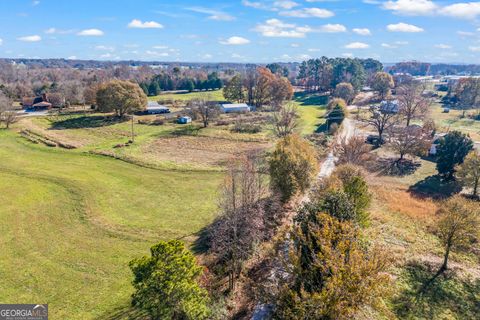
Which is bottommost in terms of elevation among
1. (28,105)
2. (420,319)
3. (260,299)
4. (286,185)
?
(420,319)

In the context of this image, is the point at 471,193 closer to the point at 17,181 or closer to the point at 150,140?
the point at 150,140

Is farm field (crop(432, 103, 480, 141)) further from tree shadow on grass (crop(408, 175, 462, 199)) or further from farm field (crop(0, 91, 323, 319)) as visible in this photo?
farm field (crop(0, 91, 323, 319))

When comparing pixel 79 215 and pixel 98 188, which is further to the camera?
pixel 98 188

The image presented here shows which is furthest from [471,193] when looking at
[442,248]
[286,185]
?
[286,185]

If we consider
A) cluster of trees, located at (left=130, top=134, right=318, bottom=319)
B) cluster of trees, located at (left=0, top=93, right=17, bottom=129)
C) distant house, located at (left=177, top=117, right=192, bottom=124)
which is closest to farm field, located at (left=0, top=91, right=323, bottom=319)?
cluster of trees, located at (left=0, top=93, right=17, bottom=129)

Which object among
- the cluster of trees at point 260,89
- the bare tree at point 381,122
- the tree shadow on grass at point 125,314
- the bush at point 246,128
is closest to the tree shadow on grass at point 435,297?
the tree shadow on grass at point 125,314

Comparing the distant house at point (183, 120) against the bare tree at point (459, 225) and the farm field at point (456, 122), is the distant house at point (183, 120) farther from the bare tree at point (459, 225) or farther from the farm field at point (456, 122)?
the bare tree at point (459, 225)

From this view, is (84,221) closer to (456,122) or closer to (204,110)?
(204,110)
